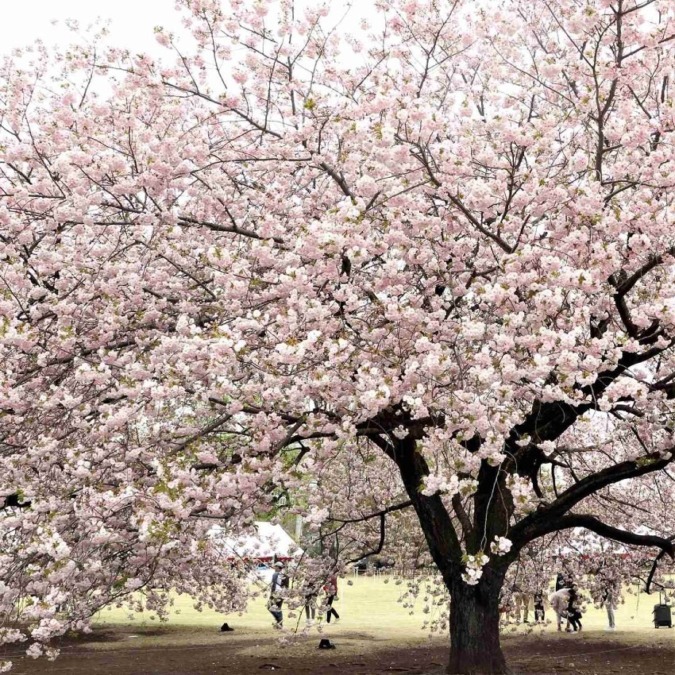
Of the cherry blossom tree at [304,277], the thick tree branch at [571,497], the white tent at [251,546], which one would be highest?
the cherry blossom tree at [304,277]

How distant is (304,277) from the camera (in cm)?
637

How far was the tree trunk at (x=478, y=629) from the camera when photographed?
9273 mm

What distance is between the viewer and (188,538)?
28.7ft

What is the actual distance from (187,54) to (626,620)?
59.5 ft

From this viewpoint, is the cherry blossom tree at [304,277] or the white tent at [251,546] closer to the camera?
the cherry blossom tree at [304,277]

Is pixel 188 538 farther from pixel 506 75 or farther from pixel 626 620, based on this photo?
pixel 626 620

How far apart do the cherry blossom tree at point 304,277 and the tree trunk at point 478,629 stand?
381mm

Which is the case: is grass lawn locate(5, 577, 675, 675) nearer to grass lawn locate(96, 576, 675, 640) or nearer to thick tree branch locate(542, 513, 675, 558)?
grass lawn locate(96, 576, 675, 640)

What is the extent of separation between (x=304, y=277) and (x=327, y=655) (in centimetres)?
915

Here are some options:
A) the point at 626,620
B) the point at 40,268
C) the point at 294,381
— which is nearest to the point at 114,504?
the point at 294,381

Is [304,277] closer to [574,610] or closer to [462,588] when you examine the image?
[462,588]

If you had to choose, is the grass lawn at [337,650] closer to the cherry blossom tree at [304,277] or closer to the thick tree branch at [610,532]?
the thick tree branch at [610,532]

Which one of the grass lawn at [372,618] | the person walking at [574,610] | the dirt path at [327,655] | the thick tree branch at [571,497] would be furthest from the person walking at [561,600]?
the thick tree branch at [571,497]

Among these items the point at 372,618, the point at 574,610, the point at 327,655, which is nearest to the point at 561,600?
the point at 574,610
